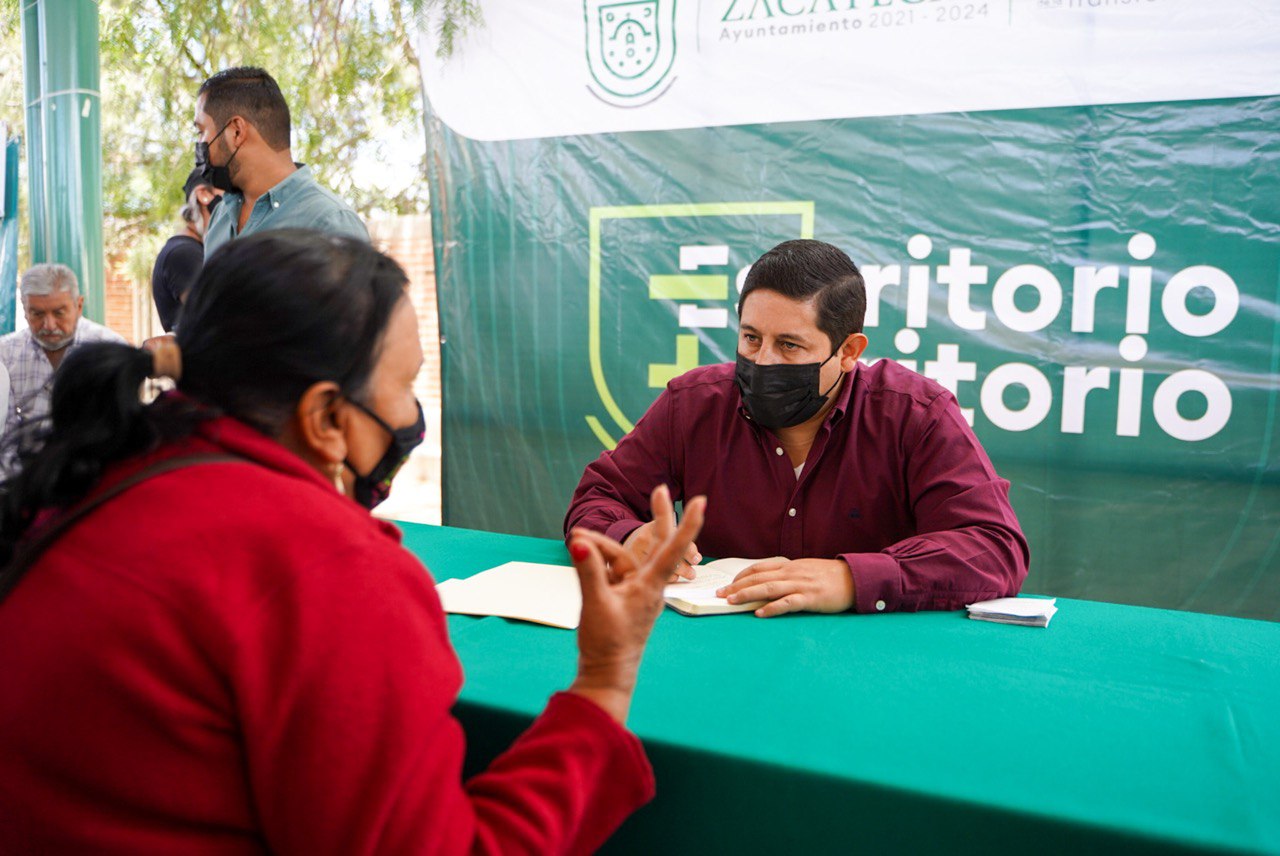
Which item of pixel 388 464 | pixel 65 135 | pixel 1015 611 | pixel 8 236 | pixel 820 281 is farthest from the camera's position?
pixel 8 236

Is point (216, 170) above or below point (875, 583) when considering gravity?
above

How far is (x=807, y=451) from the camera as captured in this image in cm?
224

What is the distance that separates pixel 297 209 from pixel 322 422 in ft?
7.18

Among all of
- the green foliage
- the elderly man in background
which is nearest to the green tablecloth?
the green foliage

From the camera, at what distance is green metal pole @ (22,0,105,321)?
4.40 m

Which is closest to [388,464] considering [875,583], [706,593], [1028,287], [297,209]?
[706,593]

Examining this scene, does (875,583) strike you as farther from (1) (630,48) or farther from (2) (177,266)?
(2) (177,266)

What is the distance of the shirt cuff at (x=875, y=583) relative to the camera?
1704mm

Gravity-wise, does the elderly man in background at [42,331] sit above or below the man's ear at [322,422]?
below

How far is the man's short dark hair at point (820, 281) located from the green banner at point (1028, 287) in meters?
1.34

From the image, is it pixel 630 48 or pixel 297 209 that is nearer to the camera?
pixel 297 209

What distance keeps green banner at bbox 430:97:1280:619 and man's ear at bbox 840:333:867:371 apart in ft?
4.32

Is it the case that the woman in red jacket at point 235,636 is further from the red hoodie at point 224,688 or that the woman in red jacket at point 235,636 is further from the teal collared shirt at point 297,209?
the teal collared shirt at point 297,209

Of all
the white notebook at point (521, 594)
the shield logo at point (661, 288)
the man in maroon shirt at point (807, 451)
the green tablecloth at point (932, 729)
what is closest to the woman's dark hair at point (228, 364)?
the green tablecloth at point (932, 729)
